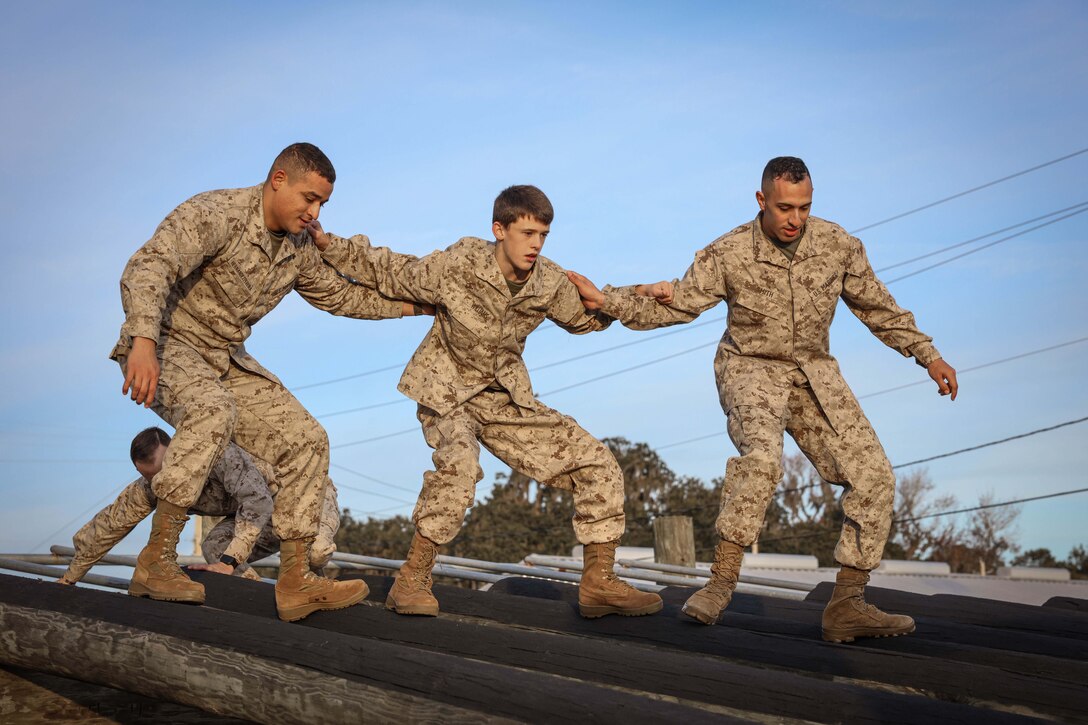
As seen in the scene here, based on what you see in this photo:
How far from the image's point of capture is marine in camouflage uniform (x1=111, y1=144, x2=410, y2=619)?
5.11 metres

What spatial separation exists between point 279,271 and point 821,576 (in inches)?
685

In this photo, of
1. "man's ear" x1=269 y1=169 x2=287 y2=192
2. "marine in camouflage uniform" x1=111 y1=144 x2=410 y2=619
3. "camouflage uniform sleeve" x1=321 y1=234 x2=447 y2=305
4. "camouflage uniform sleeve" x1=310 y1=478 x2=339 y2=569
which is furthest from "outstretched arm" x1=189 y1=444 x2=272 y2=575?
"man's ear" x1=269 y1=169 x2=287 y2=192

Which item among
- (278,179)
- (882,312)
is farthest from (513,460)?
(882,312)

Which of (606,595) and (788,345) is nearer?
(606,595)

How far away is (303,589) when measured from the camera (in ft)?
17.7

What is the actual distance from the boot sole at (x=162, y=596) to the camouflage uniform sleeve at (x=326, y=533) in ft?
5.78

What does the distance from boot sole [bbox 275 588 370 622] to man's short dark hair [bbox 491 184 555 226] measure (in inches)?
76.0

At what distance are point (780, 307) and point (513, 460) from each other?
152 centimetres

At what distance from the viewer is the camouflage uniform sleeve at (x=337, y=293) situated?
5.91m

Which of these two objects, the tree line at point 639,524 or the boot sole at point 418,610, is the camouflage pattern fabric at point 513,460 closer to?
the boot sole at point 418,610

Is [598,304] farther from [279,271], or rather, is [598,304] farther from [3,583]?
[3,583]

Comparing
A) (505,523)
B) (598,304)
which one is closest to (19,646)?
(598,304)

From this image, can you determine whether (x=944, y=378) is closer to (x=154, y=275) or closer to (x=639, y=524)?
(x=154, y=275)

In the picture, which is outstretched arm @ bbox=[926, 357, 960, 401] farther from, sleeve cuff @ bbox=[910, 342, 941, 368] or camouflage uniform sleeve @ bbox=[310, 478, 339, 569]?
camouflage uniform sleeve @ bbox=[310, 478, 339, 569]
